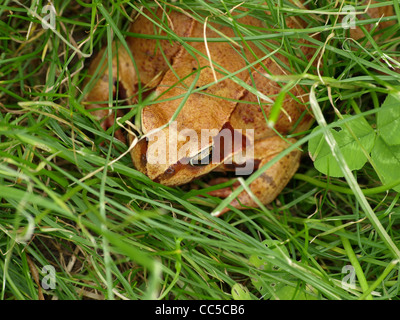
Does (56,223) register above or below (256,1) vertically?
below

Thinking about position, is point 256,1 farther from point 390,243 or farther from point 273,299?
point 273,299

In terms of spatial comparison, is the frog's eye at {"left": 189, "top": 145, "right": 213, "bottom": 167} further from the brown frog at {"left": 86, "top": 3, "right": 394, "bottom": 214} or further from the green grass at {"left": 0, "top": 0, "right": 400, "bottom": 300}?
the green grass at {"left": 0, "top": 0, "right": 400, "bottom": 300}

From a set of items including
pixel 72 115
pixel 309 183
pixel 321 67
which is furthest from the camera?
pixel 309 183

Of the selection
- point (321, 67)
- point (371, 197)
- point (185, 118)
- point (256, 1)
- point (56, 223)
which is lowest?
point (371, 197)

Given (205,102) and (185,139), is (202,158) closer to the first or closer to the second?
(185,139)

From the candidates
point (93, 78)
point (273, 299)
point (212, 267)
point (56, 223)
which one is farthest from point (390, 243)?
point (93, 78)

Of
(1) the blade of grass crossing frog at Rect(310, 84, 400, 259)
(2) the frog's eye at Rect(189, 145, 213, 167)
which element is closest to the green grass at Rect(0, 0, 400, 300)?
(1) the blade of grass crossing frog at Rect(310, 84, 400, 259)

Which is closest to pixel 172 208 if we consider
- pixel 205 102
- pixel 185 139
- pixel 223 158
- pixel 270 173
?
pixel 185 139
